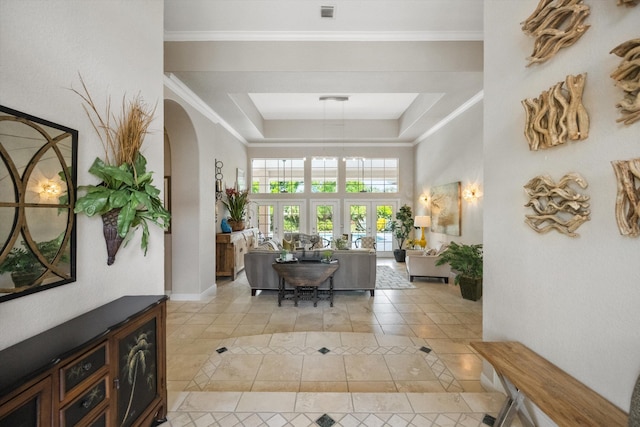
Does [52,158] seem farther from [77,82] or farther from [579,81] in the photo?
[579,81]

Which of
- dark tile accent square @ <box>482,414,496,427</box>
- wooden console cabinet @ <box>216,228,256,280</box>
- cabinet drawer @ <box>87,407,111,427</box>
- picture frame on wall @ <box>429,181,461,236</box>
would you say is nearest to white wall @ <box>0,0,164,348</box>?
cabinet drawer @ <box>87,407,111,427</box>

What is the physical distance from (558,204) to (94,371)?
2.55 meters

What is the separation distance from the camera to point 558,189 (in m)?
1.53

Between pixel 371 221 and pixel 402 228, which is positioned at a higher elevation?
pixel 371 221

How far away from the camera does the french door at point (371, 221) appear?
8203mm

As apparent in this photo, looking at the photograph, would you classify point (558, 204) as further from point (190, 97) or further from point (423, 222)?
point (423, 222)

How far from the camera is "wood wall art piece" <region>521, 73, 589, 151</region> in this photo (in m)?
1.43

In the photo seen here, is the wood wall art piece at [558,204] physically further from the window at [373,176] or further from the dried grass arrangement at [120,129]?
the window at [373,176]

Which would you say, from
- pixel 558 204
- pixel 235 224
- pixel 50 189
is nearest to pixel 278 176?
pixel 235 224

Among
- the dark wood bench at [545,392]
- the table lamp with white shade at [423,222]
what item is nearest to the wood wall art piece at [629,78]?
the dark wood bench at [545,392]

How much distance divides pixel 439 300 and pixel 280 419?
3.28 m

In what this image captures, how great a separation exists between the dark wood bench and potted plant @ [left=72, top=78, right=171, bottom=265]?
229 centimetres

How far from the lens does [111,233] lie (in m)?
1.69

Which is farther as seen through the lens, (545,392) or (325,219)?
(325,219)
